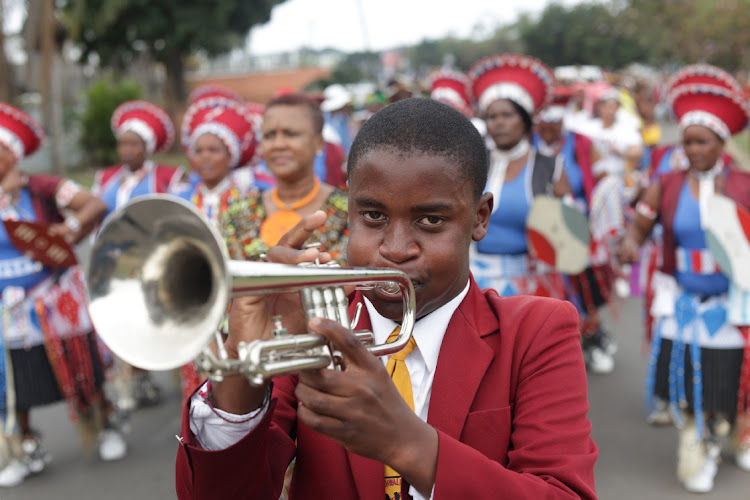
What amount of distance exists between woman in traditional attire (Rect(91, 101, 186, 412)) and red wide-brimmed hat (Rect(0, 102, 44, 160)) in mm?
948

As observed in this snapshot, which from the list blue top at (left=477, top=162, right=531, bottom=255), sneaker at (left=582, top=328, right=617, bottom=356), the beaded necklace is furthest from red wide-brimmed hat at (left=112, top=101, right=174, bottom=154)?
sneaker at (left=582, top=328, right=617, bottom=356)

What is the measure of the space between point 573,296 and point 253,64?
4802 cm

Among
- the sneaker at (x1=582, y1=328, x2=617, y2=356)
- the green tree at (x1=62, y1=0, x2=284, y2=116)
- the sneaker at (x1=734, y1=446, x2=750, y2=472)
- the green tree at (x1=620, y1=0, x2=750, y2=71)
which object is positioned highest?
the green tree at (x1=62, y1=0, x2=284, y2=116)

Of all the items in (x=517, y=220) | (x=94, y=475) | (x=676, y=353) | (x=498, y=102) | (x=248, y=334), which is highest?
(x=498, y=102)

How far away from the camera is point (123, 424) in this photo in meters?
5.77

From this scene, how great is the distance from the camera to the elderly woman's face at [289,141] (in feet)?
14.5

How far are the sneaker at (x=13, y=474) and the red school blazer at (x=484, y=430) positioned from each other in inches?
151

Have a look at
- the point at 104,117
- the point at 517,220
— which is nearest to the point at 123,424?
the point at 517,220

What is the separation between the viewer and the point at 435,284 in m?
1.80

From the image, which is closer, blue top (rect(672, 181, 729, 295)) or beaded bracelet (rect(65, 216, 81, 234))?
blue top (rect(672, 181, 729, 295))

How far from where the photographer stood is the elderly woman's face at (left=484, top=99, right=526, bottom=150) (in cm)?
544

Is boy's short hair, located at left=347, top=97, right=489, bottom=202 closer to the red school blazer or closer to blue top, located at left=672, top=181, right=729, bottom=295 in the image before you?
the red school blazer

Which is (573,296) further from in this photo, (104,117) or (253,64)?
(253,64)

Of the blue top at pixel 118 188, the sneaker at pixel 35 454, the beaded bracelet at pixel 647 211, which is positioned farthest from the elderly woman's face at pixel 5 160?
the beaded bracelet at pixel 647 211
